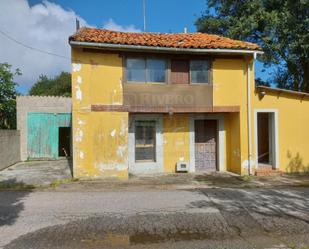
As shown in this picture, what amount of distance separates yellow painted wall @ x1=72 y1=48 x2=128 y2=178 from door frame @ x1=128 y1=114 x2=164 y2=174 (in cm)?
102

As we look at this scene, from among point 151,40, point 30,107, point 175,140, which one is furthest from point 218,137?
point 30,107

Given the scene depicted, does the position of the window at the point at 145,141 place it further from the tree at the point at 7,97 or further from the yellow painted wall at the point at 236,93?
the tree at the point at 7,97

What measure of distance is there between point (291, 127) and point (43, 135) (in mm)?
13175

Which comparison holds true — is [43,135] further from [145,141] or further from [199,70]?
[199,70]

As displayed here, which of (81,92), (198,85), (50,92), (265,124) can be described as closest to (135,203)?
(81,92)

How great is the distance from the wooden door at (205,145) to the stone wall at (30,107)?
892cm

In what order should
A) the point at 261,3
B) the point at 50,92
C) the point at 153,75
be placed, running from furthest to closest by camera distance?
1. the point at 50,92
2. the point at 261,3
3. the point at 153,75

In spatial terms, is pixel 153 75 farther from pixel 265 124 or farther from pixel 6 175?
pixel 6 175

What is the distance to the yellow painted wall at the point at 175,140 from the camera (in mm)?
13164

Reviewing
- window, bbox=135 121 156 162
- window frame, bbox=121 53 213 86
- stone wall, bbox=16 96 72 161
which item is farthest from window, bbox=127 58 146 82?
stone wall, bbox=16 96 72 161

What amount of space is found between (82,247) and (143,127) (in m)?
8.28

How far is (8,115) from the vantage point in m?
19.1

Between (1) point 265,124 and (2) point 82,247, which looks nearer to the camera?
(2) point 82,247

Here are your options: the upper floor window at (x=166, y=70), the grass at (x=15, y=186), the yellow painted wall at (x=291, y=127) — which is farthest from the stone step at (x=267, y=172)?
the grass at (x=15, y=186)
